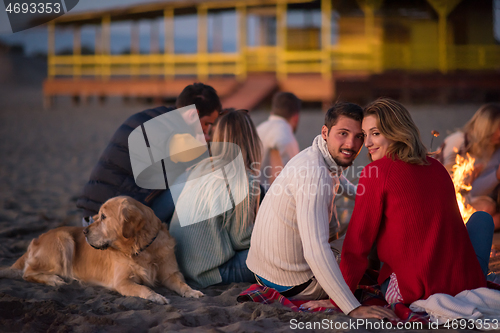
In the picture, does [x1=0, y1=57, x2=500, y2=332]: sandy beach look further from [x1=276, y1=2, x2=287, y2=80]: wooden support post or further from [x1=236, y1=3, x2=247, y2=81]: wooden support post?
[x1=236, y1=3, x2=247, y2=81]: wooden support post

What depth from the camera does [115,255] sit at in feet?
→ 12.1

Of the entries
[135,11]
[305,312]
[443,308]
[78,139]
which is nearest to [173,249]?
[305,312]

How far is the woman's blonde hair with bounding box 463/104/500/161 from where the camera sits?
5156mm

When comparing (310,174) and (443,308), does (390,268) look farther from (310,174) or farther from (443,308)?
(310,174)

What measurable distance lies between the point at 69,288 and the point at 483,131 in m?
4.74

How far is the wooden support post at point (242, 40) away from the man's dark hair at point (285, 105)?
14197mm

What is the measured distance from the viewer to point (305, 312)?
9.71 ft

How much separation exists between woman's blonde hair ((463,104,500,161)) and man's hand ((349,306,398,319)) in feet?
10.8

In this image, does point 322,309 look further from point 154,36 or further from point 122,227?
point 154,36

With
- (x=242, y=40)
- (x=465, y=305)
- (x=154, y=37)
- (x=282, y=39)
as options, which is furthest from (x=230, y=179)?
(x=154, y=37)

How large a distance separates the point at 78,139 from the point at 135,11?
33.2 ft

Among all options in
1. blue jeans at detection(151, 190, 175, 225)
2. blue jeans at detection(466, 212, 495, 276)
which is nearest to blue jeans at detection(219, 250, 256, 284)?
blue jeans at detection(151, 190, 175, 225)

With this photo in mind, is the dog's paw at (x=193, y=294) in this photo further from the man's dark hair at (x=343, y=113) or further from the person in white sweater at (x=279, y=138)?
the person in white sweater at (x=279, y=138)

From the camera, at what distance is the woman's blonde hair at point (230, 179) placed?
3605mm
